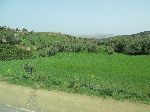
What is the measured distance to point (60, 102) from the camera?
45.8 feet

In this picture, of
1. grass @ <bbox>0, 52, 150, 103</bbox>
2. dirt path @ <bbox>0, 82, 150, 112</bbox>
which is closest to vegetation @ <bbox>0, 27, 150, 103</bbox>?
grass @ <bbox>0, 52, 150, 103</bbox>

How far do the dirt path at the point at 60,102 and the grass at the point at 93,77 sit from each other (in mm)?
941

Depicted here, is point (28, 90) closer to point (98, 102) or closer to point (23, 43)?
point (98, 102)

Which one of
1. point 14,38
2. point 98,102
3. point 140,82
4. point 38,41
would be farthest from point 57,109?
point 38,41

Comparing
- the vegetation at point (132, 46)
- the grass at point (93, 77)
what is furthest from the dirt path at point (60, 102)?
the vegetation at point (132, 46)

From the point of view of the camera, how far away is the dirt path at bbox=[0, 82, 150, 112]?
12922mm

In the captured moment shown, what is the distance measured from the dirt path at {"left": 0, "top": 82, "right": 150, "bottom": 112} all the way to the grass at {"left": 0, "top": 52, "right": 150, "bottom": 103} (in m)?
0.94

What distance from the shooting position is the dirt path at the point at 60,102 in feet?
42.4

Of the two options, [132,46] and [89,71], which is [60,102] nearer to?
[89,71]

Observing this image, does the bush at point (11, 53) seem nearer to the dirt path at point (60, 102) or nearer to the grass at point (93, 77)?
the grass at point (93, 77)

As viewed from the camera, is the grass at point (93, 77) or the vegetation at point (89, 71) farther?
the vegetation at point (89, 71)

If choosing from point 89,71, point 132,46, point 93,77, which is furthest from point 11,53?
point 93,77

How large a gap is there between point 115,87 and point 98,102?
2.74 metres

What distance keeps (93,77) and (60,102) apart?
633 centimetres
